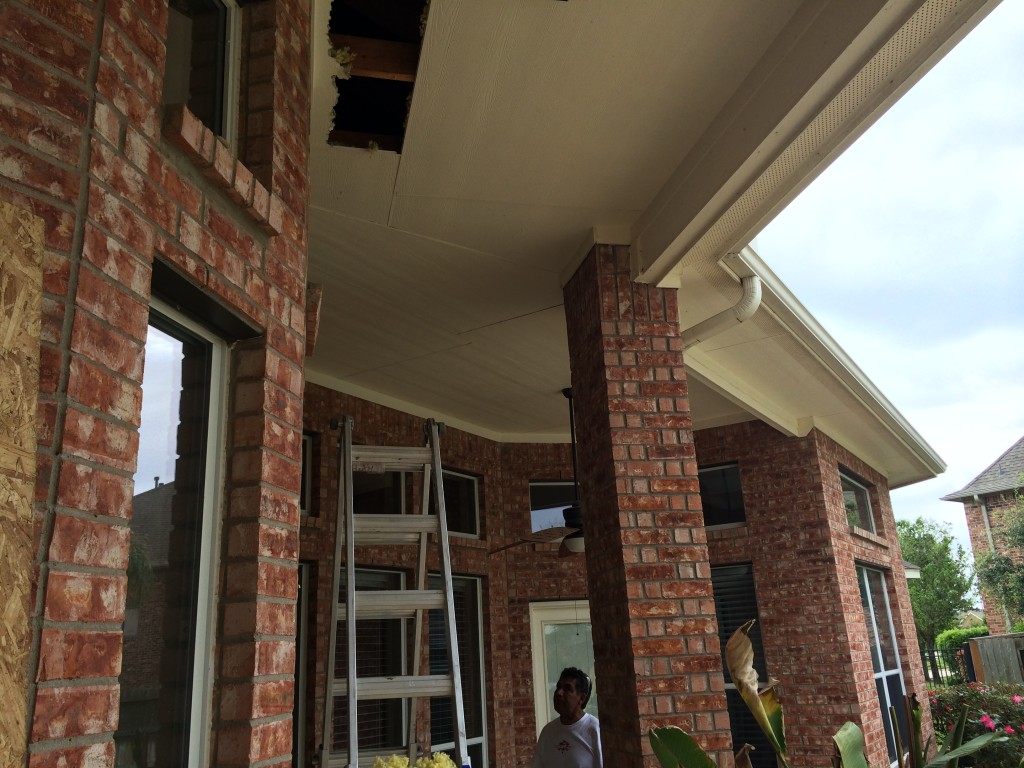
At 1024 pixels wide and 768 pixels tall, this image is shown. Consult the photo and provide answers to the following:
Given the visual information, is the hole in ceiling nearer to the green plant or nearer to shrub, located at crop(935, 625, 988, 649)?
the green plant

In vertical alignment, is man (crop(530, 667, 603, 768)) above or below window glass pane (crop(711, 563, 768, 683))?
below

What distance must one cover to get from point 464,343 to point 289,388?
337 cm

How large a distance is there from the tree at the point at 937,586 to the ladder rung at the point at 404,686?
92.5 ft

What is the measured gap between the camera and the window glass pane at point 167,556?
1861mm

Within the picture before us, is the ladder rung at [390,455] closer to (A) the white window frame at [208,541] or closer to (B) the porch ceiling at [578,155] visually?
(B) the porch ceiling at [578,155]

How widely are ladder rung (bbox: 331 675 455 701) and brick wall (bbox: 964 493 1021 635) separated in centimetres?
2004

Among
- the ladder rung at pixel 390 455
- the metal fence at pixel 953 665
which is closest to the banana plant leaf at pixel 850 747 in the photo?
the ladder rung at pixel 390 455

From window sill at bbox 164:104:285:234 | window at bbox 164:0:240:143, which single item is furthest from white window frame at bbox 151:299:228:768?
window at bbox 164:0:240:143

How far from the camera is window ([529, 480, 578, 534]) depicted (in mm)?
8508

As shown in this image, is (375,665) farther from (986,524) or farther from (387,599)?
(986,524)

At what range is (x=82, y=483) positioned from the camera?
1530mm

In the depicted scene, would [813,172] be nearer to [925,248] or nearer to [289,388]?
[289,388]

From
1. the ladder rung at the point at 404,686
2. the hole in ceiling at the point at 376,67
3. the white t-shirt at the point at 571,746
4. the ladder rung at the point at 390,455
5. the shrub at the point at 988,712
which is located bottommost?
the shrub at the point at 988,712

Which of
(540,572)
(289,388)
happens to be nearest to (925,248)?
(540,572)
